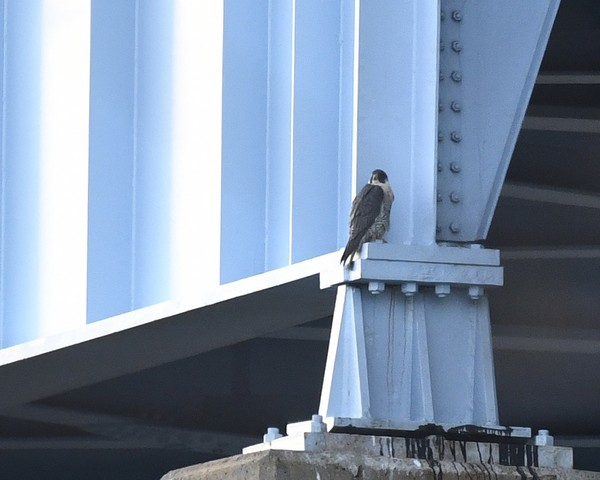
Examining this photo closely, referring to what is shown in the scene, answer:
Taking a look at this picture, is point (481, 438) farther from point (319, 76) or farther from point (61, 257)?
point (61, 257)

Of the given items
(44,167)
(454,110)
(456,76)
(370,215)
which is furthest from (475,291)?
(44,167)

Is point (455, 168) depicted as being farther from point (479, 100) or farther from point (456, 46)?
point (456, 46)

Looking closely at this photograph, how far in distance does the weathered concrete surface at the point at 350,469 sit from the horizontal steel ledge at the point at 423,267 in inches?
32.3

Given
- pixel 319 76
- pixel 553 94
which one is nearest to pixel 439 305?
pixel 319 76

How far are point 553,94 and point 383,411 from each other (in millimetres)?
6742

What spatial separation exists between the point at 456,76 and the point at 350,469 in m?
1.95

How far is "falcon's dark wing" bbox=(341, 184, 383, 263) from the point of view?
604cm

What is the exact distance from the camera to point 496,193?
638 cm

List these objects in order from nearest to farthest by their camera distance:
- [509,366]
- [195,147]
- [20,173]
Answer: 1. [195,147]
2. [20,173]
3. [509,366]

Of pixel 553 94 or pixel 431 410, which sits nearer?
pixel 431 410

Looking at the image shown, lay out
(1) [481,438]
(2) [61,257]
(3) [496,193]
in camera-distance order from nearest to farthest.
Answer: (1) [481,438] < (3) [496,193] < (2) [61,257]

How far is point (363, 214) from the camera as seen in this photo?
19.8 feet

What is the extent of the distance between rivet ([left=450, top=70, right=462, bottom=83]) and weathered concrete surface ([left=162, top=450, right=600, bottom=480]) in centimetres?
176

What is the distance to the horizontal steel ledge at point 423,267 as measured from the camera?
6.05 metres
